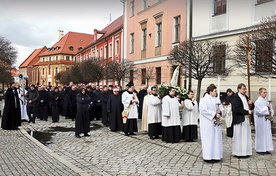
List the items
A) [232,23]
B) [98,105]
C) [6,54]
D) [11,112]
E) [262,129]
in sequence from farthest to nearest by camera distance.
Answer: [6,54], [232,23], [98,105], [11,112], [262,129]

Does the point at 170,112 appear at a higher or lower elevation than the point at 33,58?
lower

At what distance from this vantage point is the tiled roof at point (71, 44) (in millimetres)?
89875

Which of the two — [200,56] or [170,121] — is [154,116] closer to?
[170,121]

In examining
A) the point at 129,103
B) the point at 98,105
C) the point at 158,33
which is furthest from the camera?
the point at 158,33

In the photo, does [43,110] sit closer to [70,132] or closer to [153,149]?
[70,132]

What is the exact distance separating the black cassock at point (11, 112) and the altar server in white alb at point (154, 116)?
5.48 meters

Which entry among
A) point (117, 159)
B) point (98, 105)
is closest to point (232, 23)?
point (98, 105)

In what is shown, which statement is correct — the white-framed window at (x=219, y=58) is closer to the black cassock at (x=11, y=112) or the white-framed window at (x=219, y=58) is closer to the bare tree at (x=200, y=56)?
the bare tree at (x=200, y=56)

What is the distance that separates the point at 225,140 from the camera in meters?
10.7

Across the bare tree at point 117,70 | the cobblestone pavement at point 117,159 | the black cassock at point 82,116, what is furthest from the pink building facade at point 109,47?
the cobblestone pavement at point 117,159

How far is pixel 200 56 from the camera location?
16.9 m

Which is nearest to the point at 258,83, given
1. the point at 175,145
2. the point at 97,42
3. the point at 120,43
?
the point at 175,145

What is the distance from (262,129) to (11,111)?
9.26m

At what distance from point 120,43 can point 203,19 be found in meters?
18.2
